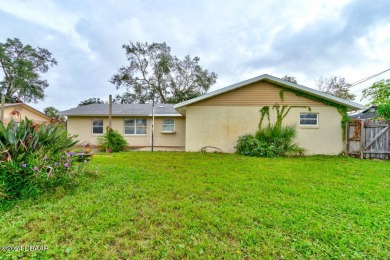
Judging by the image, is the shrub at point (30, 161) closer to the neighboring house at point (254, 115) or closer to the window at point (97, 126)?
the neighboring house at point (254, 115)

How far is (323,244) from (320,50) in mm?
17916

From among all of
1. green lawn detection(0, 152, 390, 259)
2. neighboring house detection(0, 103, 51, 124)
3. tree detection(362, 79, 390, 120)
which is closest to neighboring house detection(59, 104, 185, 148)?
neighboring house detection(0, 103, 51, 124)

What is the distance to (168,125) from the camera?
12758mm

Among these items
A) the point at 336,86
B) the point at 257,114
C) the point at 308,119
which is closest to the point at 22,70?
the point at 257,114

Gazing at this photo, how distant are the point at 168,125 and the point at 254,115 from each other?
6.23 m

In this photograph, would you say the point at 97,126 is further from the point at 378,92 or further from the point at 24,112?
the point at 378,92

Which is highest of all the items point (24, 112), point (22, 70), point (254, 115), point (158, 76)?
point (22, 70)

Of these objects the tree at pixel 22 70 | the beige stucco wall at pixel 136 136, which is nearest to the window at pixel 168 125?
the beige stucco wall at pixel 136 136

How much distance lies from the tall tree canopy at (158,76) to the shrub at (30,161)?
76.7 ft

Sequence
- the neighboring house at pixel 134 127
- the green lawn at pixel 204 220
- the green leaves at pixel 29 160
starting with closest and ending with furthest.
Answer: the green lawn at pixel 204 220
the green leaves at pixel 29 160
the neighboring house at pixel 134 127

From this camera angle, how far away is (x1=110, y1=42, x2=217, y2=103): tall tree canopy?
88.1 feet

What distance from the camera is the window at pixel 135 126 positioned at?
41.7ft

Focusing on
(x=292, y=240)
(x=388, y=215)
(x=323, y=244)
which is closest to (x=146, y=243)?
(x=292, y=240)

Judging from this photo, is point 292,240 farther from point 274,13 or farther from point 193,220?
point 274,13
